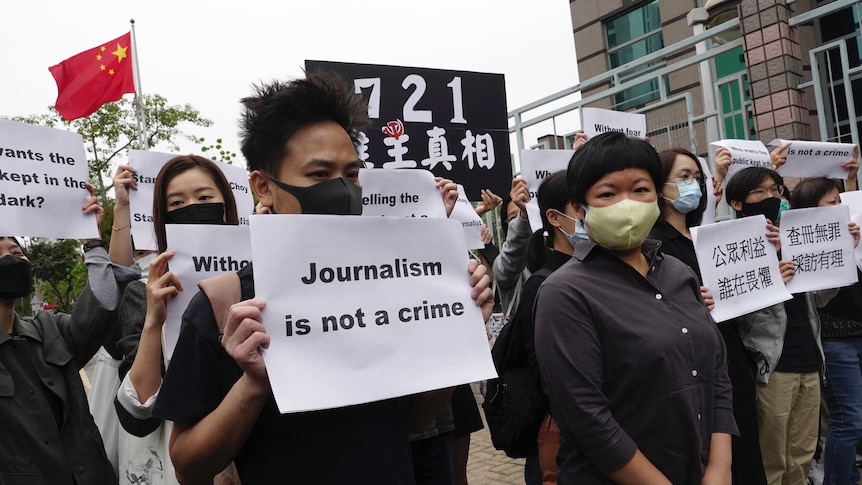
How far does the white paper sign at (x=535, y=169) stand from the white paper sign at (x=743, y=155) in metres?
1.02

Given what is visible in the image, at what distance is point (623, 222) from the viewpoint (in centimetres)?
231

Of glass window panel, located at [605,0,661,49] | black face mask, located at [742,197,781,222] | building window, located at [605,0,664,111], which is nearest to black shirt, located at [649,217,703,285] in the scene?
black face mask, located at [742,197,781,222]

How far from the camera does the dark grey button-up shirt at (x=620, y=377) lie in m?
2.13

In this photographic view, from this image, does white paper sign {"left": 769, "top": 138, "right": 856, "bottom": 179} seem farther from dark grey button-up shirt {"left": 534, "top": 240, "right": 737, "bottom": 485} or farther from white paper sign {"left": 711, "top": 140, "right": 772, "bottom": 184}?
dark grey button-up shirt {"left": 534, "top": 240, "right": 737, "bottom": 485}

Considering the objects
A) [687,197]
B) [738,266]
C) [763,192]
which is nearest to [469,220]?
[687,197]

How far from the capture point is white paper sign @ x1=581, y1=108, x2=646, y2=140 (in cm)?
453

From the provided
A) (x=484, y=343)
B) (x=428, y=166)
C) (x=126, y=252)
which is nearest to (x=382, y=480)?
(x=484, y=343)

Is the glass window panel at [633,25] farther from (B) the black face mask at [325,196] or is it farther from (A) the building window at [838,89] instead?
(B) the black face mask at [325,196]

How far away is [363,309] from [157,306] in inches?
44.6

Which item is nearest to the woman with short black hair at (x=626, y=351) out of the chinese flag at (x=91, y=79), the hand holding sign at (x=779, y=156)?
the hand holding sign at (x=779, y=156)

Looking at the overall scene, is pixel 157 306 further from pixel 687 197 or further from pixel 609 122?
pixel 609 122

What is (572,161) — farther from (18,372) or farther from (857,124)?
(857,124)

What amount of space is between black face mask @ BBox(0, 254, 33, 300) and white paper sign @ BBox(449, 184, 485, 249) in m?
2.41

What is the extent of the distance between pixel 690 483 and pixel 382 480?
45.3 inches
